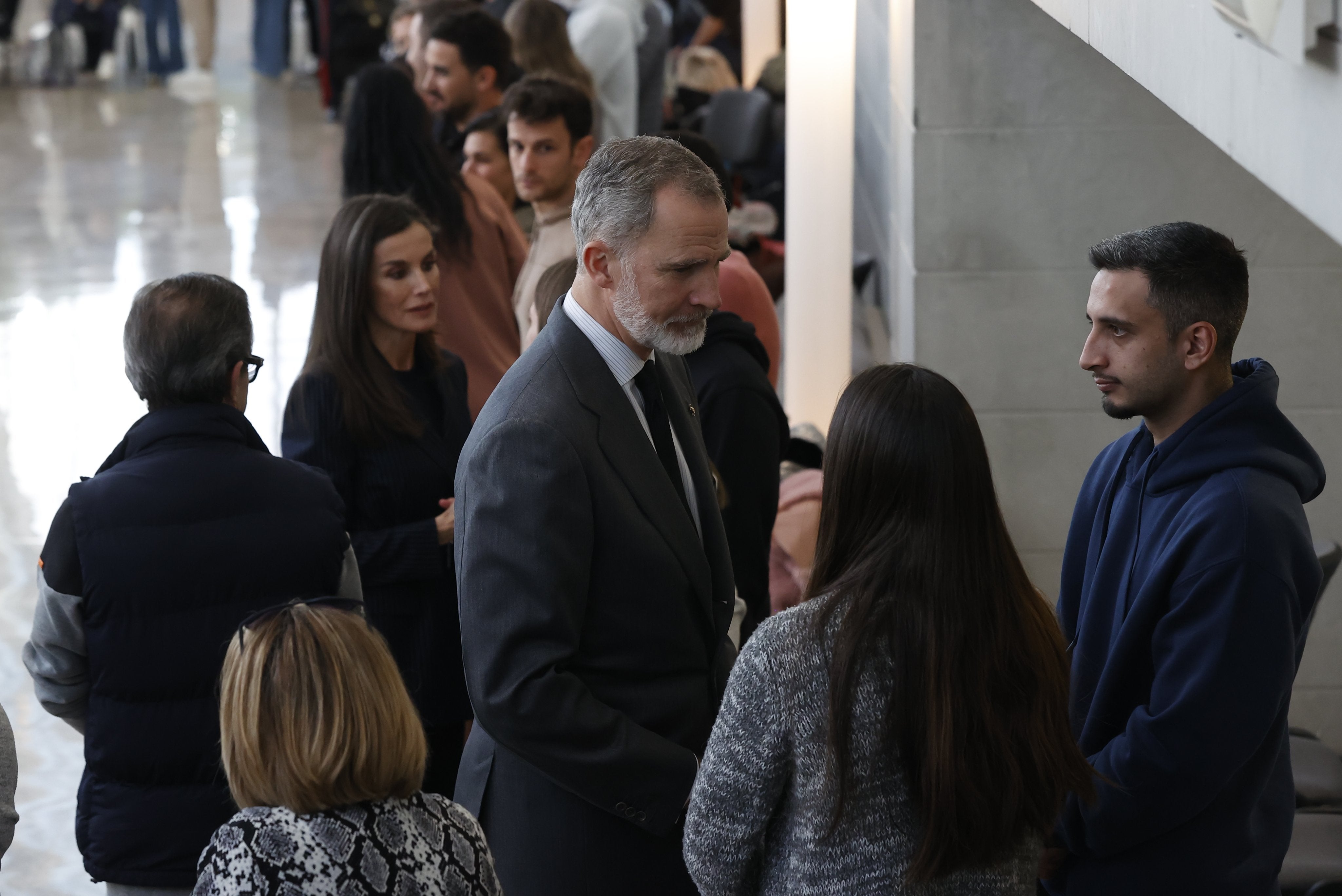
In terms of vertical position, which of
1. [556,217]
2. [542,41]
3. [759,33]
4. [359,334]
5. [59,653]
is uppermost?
[759,33]

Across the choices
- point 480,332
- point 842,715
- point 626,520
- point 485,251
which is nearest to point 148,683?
point 626,520

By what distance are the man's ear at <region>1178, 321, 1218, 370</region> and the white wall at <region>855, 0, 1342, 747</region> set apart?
2.00 meters

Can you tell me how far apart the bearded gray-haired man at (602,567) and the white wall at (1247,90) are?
715 millimetres

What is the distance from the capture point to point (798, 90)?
4742 mm

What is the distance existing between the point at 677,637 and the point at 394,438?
1.05 metres

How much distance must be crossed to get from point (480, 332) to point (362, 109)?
0.78 m

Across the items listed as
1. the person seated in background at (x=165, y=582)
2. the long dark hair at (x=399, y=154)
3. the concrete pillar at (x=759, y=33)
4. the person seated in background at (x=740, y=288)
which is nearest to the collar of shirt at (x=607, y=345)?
the person seated in background at (x=165, y=582)

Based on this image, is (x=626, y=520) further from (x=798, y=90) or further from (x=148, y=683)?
(x=798, y=90)

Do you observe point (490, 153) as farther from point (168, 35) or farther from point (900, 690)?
point (168, 35)

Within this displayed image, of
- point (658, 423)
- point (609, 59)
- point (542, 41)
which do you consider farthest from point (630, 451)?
point (609, 59)

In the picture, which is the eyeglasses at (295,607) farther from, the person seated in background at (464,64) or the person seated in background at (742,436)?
the person seated in background at (464,64)

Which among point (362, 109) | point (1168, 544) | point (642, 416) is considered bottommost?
point (1168, 544)

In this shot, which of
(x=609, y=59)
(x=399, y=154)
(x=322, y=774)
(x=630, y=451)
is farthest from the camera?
(x=609, y=59)

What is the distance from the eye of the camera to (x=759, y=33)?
32.9 feet
